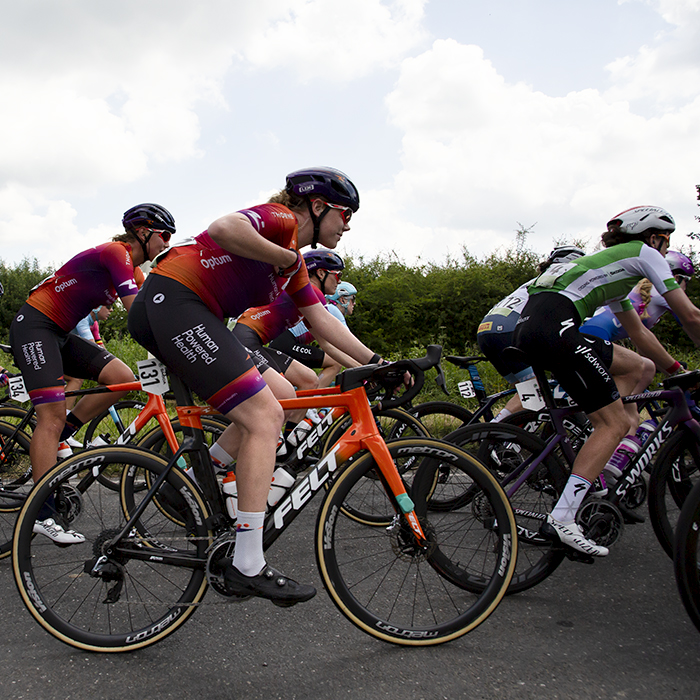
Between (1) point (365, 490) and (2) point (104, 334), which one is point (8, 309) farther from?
(1) point (365, 490)

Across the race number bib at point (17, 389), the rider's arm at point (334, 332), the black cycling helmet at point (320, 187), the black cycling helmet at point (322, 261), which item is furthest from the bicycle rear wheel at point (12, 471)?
the black cycling helmet at point (322, 261)

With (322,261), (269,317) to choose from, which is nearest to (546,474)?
(269,317)

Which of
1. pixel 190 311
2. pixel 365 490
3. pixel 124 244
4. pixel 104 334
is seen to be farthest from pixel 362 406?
pixel 104 334

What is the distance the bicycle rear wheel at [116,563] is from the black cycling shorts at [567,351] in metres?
1.98

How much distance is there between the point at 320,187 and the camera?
286 cm

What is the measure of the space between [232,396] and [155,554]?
78cm

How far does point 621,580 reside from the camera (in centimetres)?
315

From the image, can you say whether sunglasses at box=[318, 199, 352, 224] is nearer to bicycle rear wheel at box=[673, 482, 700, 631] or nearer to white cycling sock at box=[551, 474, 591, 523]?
white cycling sock at box=[551, 474, 591, 523]

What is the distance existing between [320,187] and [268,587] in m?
1.83

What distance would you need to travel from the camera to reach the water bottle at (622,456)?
3.35 metres

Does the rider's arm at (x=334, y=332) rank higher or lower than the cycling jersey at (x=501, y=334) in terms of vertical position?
higher

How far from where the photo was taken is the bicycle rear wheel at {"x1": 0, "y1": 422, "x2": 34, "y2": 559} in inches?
154

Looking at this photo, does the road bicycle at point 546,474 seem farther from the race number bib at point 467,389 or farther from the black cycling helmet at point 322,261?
the black cycling helmet at point 322,261

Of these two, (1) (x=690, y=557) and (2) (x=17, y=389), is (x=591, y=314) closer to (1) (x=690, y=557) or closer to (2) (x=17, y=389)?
(1) (x=690, y=557)
